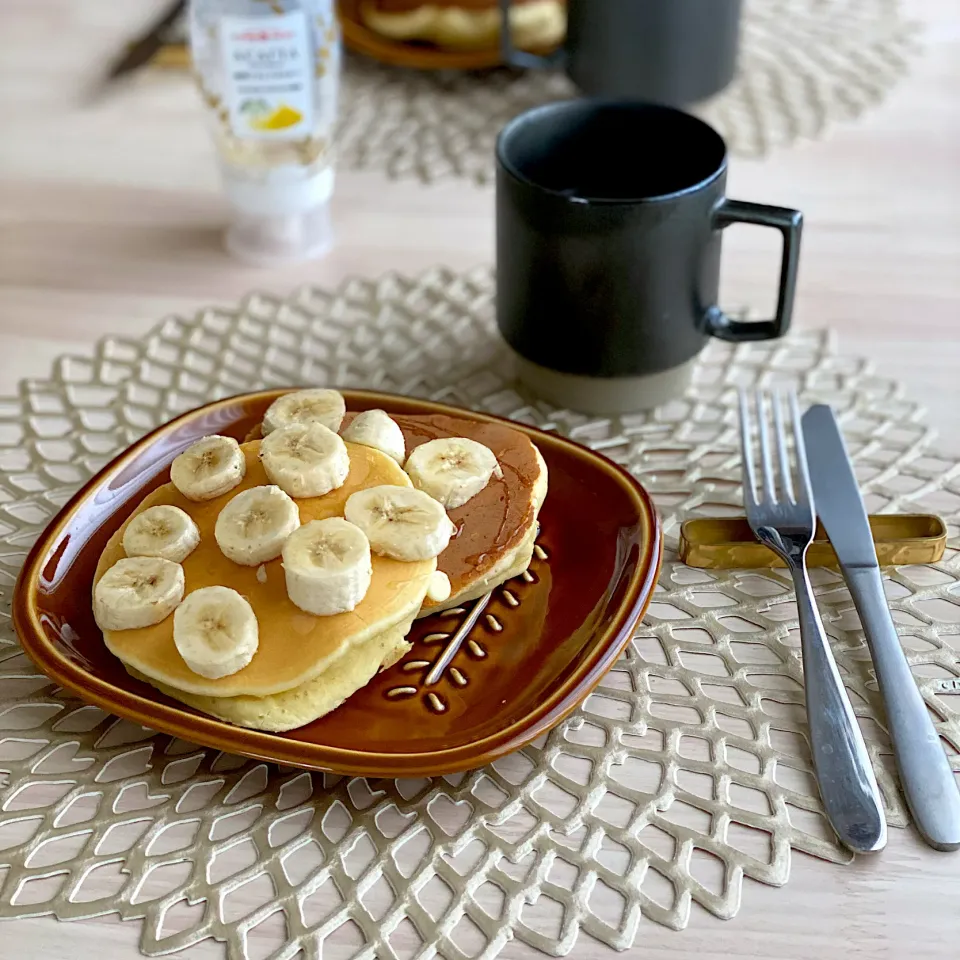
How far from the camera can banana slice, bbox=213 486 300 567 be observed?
24.0 inches

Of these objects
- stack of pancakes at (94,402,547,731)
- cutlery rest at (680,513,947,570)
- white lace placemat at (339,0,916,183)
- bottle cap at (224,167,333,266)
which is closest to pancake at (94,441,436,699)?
stack of pancakes at (94,402,547,731)

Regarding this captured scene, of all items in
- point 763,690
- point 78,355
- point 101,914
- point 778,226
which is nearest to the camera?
point 101,914

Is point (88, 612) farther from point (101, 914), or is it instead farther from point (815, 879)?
point (815, 879)

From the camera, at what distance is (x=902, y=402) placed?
0.86 m

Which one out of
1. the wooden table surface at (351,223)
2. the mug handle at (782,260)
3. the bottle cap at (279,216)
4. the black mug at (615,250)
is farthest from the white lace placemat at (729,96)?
the mug handle at (782,260)

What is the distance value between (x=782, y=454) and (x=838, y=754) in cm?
24

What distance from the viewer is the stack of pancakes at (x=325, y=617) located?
0.57 metres

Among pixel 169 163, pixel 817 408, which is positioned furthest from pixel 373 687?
pixel 169 163

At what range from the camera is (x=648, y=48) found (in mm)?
1133

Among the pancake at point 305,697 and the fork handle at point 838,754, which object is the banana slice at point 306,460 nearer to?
the pancake at point 305,697

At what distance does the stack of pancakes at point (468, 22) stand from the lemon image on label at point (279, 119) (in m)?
0.32

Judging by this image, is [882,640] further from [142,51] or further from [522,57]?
[142,51]

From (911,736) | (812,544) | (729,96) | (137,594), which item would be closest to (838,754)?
(911,736)

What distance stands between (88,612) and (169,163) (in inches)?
26.5
